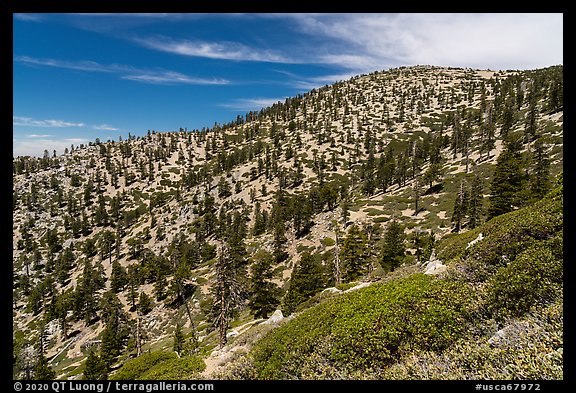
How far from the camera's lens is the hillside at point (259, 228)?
4778 centimetres

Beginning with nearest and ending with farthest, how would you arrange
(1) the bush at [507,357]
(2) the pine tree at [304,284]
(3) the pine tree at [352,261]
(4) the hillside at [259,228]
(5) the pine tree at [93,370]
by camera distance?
(1) the bush at [507,357] → (2) the pine tree at [304,284] → (5) the pine tree at [93,370] → (3) the pine tree at [352,261] → (4) the hillside at [259,228]

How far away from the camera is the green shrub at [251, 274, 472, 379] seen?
9.10m

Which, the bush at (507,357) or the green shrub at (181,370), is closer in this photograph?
the bush at (507,357)

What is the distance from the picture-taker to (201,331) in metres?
55.2

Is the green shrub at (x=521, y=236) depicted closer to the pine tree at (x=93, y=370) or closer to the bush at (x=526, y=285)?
the bush at (x=526, y=285)

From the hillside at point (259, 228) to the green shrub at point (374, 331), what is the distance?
51 cm

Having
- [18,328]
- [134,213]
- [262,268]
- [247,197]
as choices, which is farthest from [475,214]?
[134,213]

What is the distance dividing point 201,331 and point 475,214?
61494 mm

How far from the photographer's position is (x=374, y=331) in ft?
32.9

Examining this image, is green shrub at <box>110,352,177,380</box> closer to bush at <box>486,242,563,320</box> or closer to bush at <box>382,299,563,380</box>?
bush at <box>382,299,563,380</box>

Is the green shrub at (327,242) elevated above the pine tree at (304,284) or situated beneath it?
situated beneath

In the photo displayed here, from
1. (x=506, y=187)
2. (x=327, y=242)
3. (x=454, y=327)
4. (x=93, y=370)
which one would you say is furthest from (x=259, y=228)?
(x=454, y=327)

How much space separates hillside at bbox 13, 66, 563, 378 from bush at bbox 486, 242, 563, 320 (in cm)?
175

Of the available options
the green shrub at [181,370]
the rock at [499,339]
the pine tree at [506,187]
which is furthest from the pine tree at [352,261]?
the rock at [499,339]
